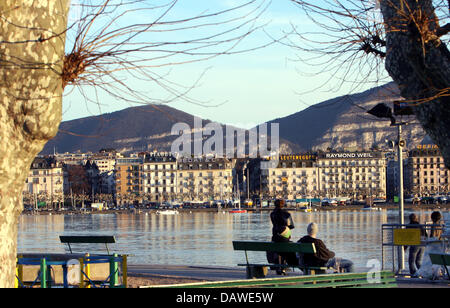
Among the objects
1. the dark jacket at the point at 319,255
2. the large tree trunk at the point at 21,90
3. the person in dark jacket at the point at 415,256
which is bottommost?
the person in dark jacket at the point at 415,256

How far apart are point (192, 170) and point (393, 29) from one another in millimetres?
188315

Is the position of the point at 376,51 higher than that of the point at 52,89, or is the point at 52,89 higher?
the point at 376,51

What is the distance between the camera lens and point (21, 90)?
17.7ft

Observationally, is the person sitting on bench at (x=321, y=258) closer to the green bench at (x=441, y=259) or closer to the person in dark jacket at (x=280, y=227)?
the green bench at (x=441, y=259)

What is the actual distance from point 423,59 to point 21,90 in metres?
4.62

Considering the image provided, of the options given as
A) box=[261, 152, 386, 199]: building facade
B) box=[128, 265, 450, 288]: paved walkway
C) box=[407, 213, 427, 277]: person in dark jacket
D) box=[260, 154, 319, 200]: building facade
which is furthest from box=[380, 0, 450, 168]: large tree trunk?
box=[261, 152, 386, 199]: building facade

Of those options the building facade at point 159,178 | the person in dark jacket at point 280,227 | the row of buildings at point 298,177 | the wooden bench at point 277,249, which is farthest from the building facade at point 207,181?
the wooden bench at point 277,249

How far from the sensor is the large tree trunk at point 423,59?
820 cm

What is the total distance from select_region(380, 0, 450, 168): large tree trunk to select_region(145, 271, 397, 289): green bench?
1.52 metres

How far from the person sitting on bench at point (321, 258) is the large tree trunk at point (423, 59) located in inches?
146
